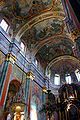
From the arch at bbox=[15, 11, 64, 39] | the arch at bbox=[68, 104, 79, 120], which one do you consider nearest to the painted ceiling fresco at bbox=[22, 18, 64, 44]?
the arch at bbox=[15, 11, 64, 39]

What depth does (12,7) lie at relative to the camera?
43.5 feet

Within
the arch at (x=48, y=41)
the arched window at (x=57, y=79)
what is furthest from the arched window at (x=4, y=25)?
the arched window at (x=57, y=79)

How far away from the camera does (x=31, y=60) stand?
1519cm

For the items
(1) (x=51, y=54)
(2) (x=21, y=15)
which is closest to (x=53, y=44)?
(1) (x=51, y=54)

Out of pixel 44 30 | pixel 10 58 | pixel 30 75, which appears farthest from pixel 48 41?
pixel 10 58

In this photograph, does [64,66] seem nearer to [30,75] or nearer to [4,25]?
[30,75]

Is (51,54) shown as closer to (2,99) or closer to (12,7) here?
(12,7)

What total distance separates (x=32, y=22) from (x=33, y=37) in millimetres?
1891

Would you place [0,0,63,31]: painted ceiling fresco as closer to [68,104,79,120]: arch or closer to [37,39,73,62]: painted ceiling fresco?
[37,39,73,62]: painted ceiling fresco

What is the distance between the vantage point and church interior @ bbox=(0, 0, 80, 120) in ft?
35.6

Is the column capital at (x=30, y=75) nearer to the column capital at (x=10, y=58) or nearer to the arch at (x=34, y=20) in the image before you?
the column capital at (x=10, y=58)

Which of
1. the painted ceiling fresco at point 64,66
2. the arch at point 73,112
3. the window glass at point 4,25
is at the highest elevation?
the window glass at point 4,25

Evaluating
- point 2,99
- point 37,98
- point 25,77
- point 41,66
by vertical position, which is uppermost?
point 41,66

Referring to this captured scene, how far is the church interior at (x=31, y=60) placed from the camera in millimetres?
10836
